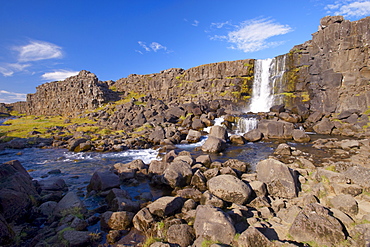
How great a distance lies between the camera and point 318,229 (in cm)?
641

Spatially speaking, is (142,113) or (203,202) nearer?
(203,202)

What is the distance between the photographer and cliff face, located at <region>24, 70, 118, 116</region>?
63125 mm

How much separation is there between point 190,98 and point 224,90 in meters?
11.1

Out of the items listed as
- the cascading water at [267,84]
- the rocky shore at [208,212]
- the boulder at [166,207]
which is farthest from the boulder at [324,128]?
the boulder at [166,207]

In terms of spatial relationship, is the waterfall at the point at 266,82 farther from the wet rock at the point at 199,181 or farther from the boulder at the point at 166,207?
→ the boulder at the point at 166,207

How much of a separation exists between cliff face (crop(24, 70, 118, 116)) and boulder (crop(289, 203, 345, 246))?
64191mm

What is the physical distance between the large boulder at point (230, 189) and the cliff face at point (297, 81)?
115 feet

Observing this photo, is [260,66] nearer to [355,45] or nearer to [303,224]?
[355,45]

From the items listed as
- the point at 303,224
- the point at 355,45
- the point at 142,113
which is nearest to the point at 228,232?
the point at 303,224

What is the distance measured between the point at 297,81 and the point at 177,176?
42.2 meters

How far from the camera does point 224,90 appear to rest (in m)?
56.2

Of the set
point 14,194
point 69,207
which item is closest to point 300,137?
point 69,207

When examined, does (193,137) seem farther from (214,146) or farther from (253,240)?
(253,240)

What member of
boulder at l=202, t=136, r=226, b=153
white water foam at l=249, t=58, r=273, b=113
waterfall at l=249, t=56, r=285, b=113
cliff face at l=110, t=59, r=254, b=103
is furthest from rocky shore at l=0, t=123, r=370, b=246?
cliff face at l=110, t=59, r=254, b=103
